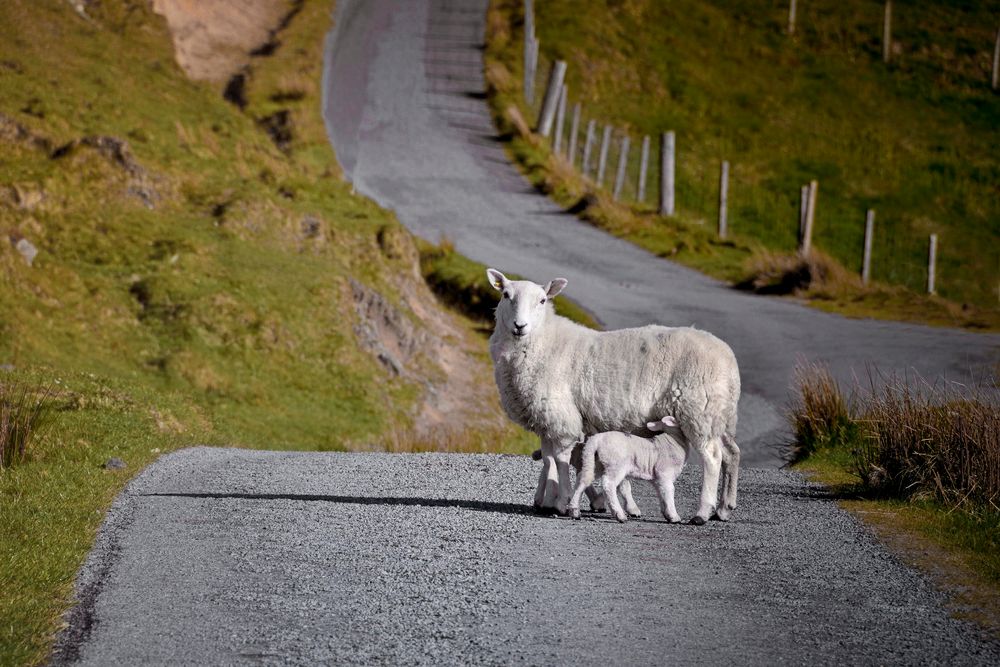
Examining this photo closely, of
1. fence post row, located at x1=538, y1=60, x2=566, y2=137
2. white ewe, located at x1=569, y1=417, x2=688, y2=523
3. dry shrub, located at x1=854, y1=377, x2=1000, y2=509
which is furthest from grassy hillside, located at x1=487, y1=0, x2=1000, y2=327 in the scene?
white ewe, located at x1=569, y1=417, x2=688, y2=523

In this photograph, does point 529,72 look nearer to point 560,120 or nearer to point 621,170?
point 560,120

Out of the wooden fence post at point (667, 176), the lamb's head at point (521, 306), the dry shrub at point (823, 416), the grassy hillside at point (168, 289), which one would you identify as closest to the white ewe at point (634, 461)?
the lamb's head at point (521, 306)

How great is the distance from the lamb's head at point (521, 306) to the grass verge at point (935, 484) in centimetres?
351

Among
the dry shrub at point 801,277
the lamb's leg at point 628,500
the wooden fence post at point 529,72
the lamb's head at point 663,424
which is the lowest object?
the dry shrub at point 801,277

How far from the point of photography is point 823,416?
16.3 metres

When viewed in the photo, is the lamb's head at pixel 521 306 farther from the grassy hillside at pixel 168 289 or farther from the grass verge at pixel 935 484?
the grassy hillside at pixel 168 289

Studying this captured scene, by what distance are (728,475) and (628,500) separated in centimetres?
91

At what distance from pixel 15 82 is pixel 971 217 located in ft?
103

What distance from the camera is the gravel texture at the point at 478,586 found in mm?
7805

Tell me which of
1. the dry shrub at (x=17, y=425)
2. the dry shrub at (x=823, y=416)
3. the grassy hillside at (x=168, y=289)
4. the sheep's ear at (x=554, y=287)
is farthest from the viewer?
the grassy hillside at (x=168, y=289)

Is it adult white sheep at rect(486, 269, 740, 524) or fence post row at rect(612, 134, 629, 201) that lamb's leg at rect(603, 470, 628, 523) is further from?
fence post row at rect(612, 134, 629, 201)

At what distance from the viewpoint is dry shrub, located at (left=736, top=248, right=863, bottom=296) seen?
3077 cm

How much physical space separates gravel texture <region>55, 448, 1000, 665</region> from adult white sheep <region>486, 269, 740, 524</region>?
0.55m

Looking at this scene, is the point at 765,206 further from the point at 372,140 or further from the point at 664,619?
the point at 664,619
